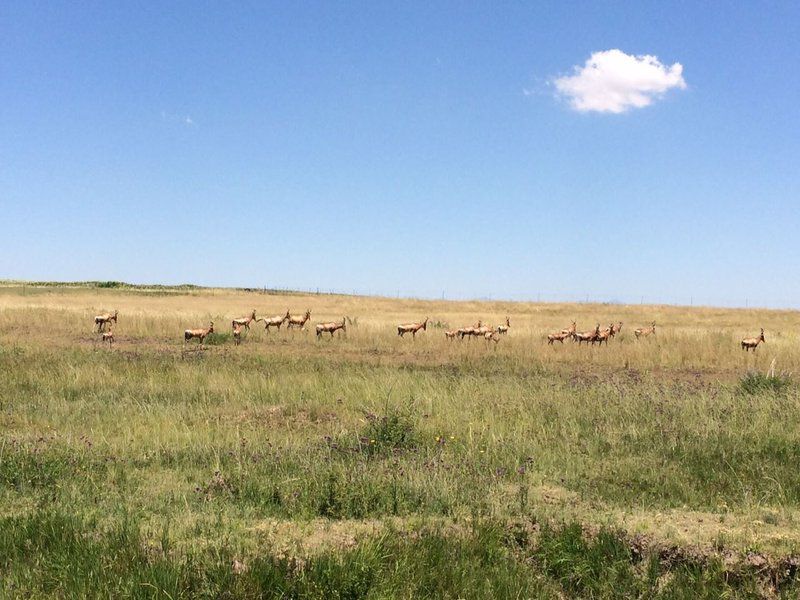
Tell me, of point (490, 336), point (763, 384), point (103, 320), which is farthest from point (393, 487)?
point (103, 320)

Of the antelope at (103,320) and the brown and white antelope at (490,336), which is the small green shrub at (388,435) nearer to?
the brown and white antelope at (490,336)

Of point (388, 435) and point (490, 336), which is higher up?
point (490, 336)

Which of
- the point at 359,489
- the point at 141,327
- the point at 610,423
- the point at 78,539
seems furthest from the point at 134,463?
the point at 141,327

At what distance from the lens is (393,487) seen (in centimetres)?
646

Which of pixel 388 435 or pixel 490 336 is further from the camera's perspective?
pixel 490 336

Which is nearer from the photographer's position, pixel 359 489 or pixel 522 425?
pixel 359 489

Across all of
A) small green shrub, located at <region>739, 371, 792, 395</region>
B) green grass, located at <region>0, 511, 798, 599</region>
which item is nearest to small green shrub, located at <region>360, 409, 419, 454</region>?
green grass, located at <region>0, 511, 798, 599</region>

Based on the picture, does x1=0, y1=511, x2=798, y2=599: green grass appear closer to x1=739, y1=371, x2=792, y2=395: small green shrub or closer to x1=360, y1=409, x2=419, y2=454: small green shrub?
x1=360, y1=409, x2=419, y2=454: small green shrub

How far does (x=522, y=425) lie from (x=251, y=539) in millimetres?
5577

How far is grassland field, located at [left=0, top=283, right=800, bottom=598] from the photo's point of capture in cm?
475

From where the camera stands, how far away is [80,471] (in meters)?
7.03

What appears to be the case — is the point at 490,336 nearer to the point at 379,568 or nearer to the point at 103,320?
the point at 103,320

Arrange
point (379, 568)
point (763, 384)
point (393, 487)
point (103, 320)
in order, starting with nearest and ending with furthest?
point (379, 568) → point (393, 487) → point (763, 384) → point (103, 320)

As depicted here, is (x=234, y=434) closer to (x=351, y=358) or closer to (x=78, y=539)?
(x=78, y=539)
